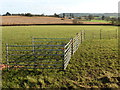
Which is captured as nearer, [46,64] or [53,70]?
[53,70]

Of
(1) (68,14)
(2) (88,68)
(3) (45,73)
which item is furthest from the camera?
(1) (68,14)

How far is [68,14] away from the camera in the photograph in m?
126

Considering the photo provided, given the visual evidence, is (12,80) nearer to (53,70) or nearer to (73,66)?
(53,70)

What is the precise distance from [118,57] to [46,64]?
5.07 meters

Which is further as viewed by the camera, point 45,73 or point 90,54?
point 90,54

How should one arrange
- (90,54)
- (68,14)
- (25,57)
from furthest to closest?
(68,14) < (90,54) < (25,57)

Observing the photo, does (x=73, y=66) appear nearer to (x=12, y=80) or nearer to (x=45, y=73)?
(x=45, y=73)

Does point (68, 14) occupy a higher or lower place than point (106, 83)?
higher

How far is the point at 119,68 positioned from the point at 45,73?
4.02 m

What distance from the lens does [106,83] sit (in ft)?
22.4

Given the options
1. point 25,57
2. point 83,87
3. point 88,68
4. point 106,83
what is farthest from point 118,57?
point 25,57

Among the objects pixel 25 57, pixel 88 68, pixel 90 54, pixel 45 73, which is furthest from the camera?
pixel 90 54

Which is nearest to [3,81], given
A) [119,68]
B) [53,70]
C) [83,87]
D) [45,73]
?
[45,73]

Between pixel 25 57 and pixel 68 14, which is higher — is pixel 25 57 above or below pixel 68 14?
below
